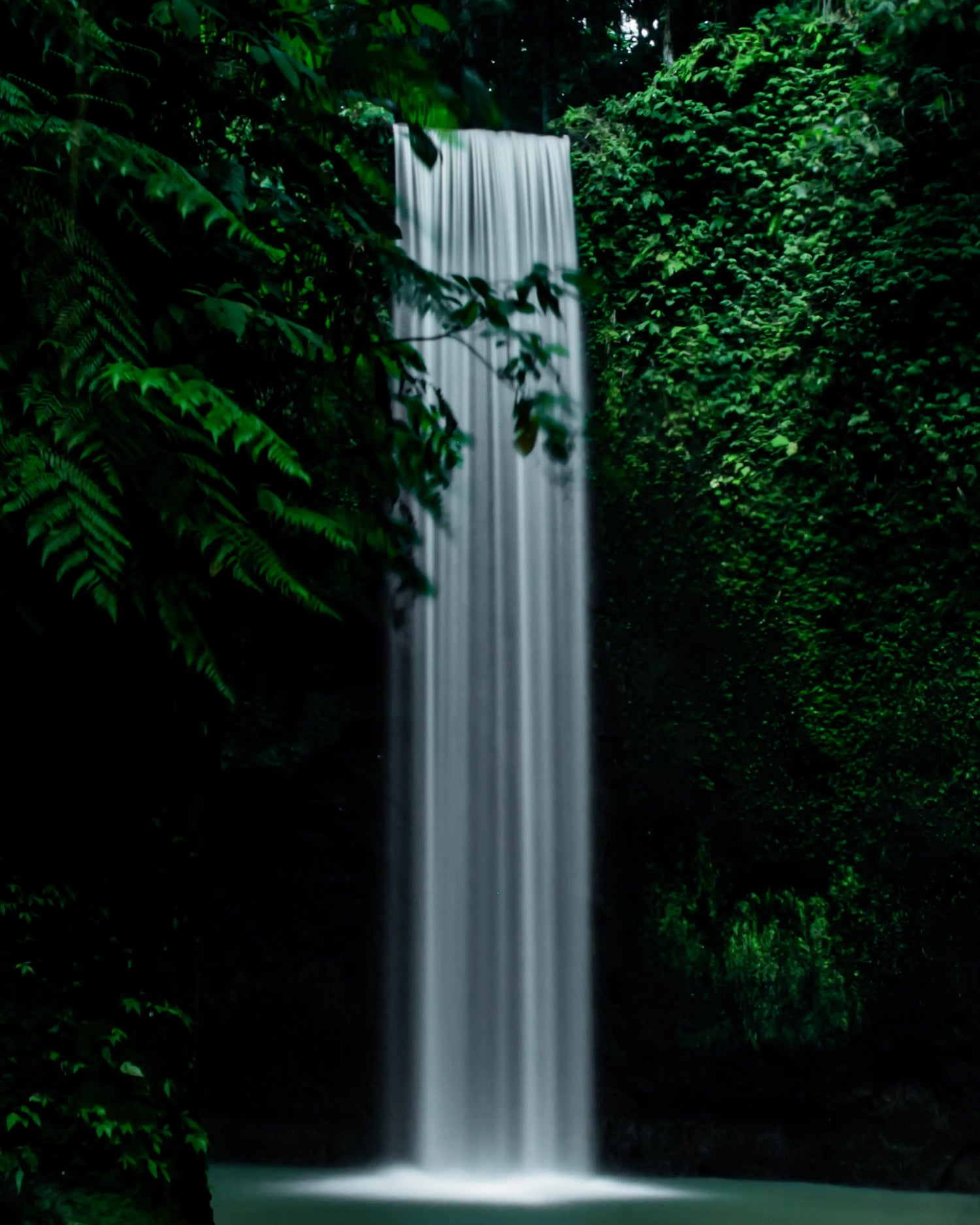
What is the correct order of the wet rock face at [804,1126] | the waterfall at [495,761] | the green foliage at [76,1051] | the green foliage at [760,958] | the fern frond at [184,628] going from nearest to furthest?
the fern frond at [184,628] → the green foliage at [76,1051] → the wet rock face at [804,1126] → the green foliage at [760,958] → the waterfall at [495,761]

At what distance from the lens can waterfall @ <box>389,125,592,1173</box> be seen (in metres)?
7.35

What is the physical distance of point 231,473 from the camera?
3305 mm

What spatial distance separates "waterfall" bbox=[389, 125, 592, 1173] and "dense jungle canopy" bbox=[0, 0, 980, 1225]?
0.25 meters

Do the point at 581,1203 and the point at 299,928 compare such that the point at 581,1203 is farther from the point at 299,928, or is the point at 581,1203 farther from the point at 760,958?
the point at 299,928

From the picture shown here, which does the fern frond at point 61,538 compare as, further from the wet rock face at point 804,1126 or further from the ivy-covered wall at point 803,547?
the wet rock face at point 804,1126

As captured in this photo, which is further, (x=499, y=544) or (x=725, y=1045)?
(x=499, y=544)

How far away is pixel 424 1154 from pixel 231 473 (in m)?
5.35

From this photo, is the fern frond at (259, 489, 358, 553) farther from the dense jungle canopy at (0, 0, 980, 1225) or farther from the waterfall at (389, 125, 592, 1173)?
the waterfall at (389, 125, 592, 1173)

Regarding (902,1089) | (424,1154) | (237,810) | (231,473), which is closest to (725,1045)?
(902,1089)

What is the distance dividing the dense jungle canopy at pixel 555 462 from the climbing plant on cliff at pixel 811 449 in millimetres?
24

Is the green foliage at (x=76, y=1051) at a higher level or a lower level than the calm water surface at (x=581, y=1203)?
higher

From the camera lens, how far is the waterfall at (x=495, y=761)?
7348 millimetres

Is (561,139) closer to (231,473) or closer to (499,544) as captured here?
(499,544)

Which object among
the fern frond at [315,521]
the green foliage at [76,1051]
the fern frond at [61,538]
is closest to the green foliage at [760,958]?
the green foliage at [76,1051]
